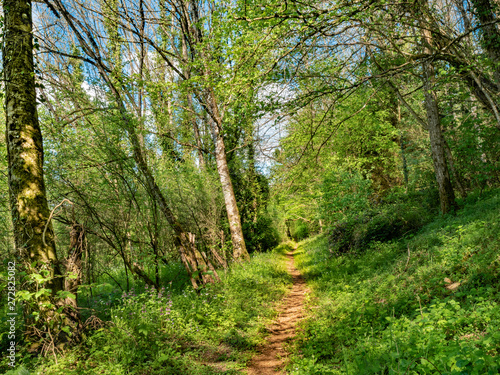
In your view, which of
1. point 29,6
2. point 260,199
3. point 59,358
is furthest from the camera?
point 260,199

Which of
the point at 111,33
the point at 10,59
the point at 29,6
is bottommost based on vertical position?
the point at 10,59

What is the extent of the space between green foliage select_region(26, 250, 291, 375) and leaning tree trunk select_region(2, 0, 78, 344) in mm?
646

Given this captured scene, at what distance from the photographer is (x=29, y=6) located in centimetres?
448

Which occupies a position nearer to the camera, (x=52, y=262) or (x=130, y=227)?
(x=52, y=262)

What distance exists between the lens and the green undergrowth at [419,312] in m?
2.60

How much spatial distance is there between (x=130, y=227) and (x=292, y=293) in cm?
432

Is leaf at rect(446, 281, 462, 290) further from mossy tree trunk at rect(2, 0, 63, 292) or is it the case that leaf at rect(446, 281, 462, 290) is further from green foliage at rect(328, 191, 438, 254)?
mossy tree trunk at rect(2, 0, 63, 292)

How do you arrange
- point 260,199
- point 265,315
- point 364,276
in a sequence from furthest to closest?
point 260,199, point 364,276, point 265,315

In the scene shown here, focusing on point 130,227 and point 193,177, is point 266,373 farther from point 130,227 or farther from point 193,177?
point 193,177

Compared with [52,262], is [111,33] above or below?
above

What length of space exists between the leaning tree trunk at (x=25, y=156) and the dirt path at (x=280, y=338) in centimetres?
273

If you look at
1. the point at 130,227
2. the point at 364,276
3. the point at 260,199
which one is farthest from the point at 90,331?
the point at 260,199

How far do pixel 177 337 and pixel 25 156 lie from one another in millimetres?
3469

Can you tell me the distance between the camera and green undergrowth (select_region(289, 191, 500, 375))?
2.60m
